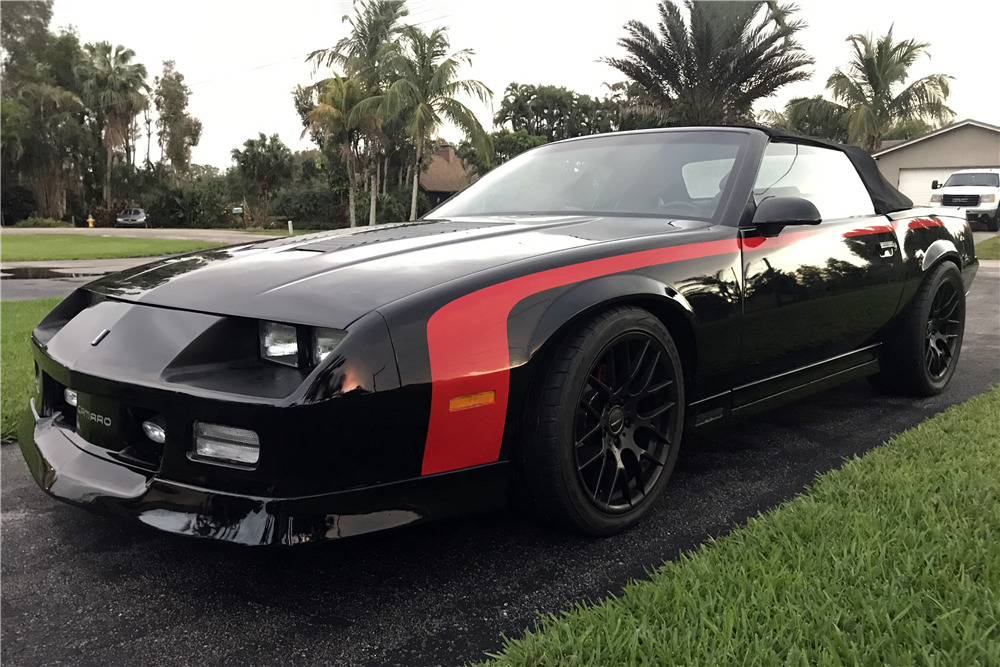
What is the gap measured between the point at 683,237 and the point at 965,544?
4.02 ft

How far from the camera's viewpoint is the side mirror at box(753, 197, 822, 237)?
2715 millimetres

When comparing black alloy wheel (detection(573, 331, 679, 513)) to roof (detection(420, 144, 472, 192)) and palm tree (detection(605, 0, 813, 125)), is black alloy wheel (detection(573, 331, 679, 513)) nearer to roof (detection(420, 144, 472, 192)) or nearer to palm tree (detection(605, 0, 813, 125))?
palm tree (detection(605, 0, 813, 125))

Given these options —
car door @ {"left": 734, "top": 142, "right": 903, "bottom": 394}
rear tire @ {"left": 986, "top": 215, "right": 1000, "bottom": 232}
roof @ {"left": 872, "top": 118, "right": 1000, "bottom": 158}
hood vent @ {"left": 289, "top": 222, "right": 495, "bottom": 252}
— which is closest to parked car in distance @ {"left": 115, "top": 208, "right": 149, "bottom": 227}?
roof @ {"left": 872, "top": 118, "right": 1000, "bottom": 158}

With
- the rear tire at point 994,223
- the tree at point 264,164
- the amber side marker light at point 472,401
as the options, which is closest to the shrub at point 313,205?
the tree at point 264,164

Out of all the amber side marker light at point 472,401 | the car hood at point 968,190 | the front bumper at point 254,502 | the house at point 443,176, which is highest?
the house at point 443,176

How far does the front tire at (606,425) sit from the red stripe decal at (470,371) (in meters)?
0.16

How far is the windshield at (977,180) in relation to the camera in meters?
21.8

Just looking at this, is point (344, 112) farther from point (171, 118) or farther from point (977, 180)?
point (171, 118)

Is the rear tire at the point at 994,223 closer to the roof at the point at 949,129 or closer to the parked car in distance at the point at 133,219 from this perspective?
the roof at the point at 949,129

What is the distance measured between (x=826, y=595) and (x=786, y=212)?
1.44 m

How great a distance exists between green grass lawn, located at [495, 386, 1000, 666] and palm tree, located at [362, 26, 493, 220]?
2182 centimetres

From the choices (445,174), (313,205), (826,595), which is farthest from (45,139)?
(826,595)

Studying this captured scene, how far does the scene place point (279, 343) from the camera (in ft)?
6.28

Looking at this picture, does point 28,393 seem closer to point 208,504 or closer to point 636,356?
point 208,504
